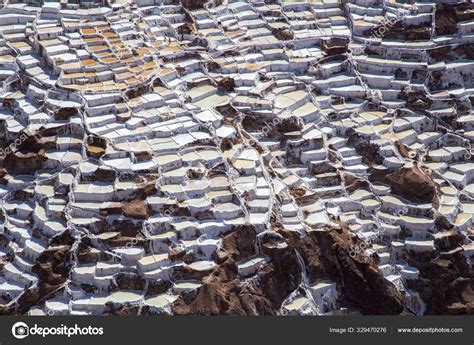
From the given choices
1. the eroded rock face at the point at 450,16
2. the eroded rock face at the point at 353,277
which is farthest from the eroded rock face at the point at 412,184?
the eroded rock face at the point at 450,16

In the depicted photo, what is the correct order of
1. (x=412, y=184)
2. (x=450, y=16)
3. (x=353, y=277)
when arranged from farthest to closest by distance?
(x=450, y=16)
(x=412, y=184)
(x=353, y=277)

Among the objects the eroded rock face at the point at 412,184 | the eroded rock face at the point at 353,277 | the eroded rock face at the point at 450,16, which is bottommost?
the eroded rock face at the point at 353,277

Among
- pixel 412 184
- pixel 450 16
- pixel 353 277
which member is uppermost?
pixel 450 16

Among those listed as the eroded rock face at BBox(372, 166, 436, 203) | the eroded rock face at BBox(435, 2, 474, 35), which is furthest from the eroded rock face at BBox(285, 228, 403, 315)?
the eroded rock face at BBox(435, 2, 474, 35)

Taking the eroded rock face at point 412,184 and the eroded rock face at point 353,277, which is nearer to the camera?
the eroded rock face at point 353,277

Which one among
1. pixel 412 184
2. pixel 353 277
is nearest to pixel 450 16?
pixel 412 184

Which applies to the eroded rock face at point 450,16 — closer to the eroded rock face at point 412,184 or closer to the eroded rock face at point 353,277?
the eroded rock face at point 412,184

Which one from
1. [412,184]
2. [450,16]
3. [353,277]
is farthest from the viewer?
[450,16]

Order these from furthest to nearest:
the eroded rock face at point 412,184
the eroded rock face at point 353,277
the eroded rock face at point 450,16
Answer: the eroded rock face at point 450,16, the eroded rock face at point 412,184, the eroded rock face at point 353,277

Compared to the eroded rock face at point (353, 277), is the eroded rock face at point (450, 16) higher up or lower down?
higher up

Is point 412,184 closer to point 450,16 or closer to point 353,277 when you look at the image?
point 353,277

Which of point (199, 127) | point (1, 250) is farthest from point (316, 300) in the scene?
point (1, 250)
